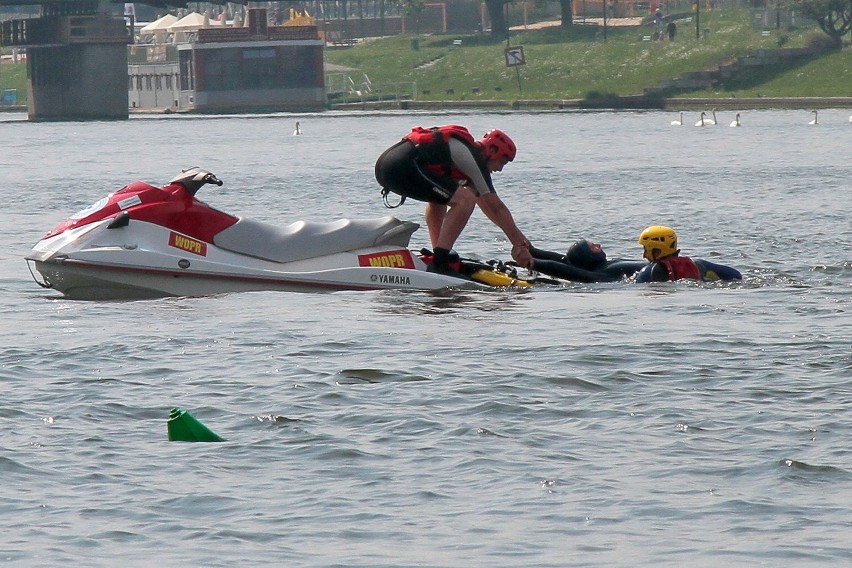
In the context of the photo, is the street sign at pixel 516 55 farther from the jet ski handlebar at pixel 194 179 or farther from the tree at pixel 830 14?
the jet ski handlebar at pixel 194 179

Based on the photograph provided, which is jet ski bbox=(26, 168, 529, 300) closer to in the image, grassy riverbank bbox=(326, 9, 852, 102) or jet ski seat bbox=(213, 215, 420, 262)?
jet ski seat bbox=(213, 215, 420, 262)

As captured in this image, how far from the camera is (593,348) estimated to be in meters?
11.5

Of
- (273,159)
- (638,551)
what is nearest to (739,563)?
(638,551)

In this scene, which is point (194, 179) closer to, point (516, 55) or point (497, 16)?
point (516, 55)

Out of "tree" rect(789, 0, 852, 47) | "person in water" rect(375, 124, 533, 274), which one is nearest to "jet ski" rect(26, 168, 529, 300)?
"person in water" rect(375, 124, 533, 274)

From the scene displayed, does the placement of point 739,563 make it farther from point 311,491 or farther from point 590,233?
point 590,233

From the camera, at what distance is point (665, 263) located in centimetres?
1429

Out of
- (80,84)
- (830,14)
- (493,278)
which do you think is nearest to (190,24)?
(80,84)

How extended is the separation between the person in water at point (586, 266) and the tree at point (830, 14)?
7531 centimetres

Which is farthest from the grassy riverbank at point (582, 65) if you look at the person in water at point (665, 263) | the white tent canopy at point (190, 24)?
the person in water at point (665, 263)

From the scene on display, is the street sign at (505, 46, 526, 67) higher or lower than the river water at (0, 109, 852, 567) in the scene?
higher

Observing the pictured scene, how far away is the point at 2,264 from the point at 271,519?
1178 cm

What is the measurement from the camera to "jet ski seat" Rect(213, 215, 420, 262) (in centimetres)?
1411

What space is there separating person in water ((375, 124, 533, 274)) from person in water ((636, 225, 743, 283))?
1.01 m
